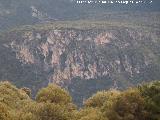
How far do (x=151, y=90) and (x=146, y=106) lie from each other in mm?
4238

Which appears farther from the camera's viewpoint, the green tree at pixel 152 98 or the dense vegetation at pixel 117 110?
the dense vegetation at pixel 117 110

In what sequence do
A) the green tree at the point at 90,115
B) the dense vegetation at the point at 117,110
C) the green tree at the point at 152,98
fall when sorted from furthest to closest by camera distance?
the green tree at the point at 90,115, the dense vegetation at the point at 117,110, the green tree at the point at 152,98

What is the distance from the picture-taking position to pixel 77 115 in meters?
108

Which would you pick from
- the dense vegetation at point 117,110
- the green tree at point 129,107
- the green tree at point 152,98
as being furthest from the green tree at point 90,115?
the green tree at point 152,98

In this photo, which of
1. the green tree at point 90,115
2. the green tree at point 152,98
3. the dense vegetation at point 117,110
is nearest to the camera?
the green tree at point 152,98

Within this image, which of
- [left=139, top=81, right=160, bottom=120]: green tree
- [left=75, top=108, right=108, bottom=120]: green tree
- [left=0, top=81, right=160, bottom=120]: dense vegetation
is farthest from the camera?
[left=75, top=108, right=108, bottom=120]: green tree

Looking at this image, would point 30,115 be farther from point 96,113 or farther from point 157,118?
point 157,118

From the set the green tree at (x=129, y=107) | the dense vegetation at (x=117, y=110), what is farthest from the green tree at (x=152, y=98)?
the green tree at (x=129, y=107)

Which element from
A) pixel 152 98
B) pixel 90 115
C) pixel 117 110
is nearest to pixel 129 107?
pixel 117 110

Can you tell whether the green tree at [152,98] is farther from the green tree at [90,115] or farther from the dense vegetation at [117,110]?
the green tree at [90,115]

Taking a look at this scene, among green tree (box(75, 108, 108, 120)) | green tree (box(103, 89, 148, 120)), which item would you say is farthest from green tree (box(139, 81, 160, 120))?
green tree (box(75, 108, 108, 120))

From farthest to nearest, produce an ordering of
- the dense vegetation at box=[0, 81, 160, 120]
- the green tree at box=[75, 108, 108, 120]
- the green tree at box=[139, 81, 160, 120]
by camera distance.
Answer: the green tree at box=[75, 108, 108, 120] < the dense vegetation at box=[0, 81, 160, 120] < the green tree at box=[139, 81, 160, 120]

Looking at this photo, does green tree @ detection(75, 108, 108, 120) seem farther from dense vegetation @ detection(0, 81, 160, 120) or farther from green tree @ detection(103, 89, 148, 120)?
green tree @ detection(103, 89, 148, 120)

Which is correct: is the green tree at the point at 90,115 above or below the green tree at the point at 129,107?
below
